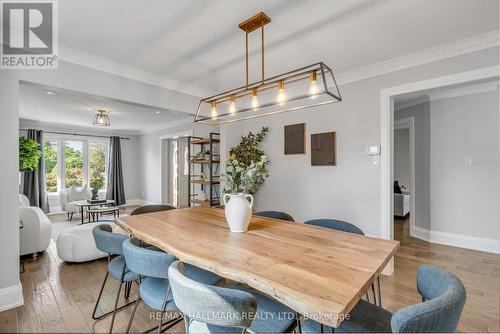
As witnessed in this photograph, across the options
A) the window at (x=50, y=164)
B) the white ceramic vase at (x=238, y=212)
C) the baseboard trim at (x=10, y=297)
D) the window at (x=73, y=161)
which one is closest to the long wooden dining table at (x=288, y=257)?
the white ceramic vase at (x=238, y=212)

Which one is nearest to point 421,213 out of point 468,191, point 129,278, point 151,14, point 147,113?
point 468,191

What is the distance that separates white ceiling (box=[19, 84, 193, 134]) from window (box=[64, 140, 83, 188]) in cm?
57

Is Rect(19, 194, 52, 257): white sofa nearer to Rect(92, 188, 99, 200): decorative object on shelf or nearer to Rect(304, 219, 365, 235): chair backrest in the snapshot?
Rect(92, 188, 99, 200): decorative object on shelf

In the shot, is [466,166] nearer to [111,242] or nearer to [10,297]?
[111,242]

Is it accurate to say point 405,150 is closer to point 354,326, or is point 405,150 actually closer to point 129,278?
point 354,326

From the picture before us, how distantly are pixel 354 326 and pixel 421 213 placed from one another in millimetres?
3932

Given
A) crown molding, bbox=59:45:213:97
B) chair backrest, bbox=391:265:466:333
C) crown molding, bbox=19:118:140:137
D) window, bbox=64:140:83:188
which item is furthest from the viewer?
window, bbox=64:140:83:188

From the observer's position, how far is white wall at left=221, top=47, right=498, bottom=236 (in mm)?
2660

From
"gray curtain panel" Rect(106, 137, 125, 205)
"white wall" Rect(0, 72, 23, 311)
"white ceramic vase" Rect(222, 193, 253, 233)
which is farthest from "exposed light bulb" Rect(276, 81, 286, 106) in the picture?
"gray curtain panel" Rect(106, 137, 125, 205)

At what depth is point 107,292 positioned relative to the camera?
8.04 ft

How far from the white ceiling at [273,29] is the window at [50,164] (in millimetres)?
5550

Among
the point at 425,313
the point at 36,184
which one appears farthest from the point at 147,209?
the point at 36,184

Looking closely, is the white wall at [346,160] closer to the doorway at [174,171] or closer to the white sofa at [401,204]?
the white sofa at [401,204]

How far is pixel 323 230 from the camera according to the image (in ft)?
6.15
